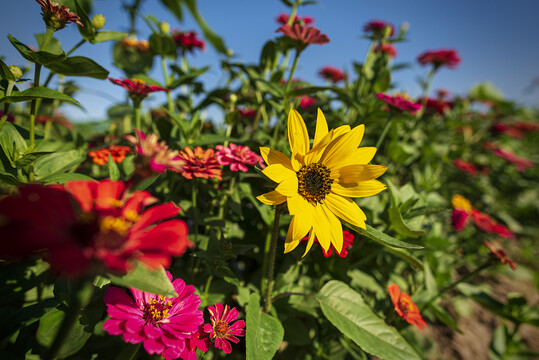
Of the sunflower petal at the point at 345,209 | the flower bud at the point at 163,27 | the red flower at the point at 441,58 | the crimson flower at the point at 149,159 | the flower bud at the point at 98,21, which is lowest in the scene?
the sunflower petal at the point at 345,209

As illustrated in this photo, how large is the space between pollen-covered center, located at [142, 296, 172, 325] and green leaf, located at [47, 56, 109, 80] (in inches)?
28.1

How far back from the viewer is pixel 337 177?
859 mm

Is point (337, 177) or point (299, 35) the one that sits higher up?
point (299, 35)

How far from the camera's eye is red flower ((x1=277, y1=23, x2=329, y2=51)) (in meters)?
1.17

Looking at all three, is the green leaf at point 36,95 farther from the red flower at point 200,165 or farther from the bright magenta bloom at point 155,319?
the bright magenta bloom at point 155,319

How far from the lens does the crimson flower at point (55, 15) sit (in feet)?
2.45

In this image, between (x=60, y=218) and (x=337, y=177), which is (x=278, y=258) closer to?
(x=337, y=177)

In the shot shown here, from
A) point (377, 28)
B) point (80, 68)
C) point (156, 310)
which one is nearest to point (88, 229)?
point (156, 310)

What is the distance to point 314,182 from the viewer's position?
0.83m

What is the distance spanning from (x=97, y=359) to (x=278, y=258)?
0.73 meters

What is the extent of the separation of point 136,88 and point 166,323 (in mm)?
876

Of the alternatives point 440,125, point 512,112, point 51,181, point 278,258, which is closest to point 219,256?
point 278,258

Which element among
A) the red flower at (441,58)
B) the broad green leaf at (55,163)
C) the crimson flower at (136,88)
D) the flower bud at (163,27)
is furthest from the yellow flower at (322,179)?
the red flower at (441,58)

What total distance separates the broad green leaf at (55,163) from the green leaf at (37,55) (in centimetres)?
34
